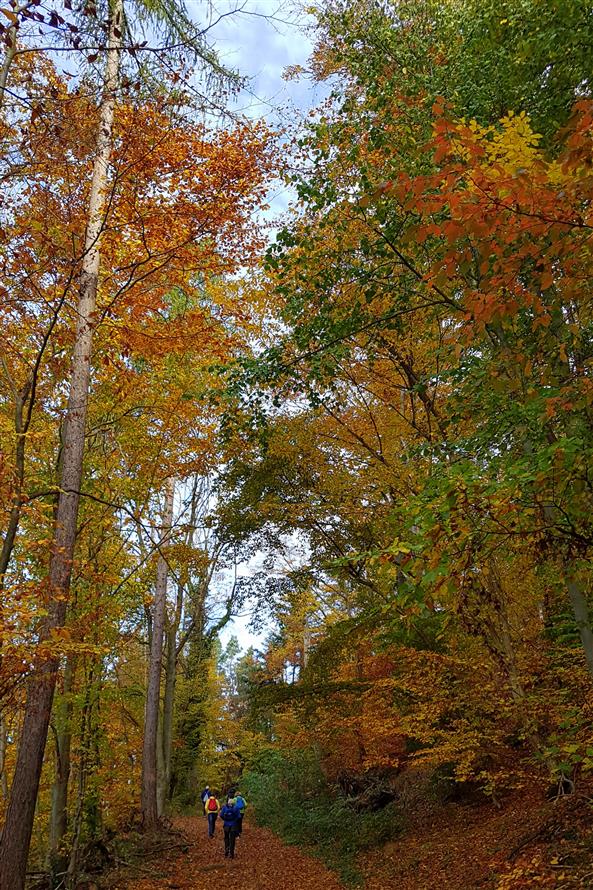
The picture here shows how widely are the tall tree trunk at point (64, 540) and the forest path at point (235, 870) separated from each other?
3990 millimetres

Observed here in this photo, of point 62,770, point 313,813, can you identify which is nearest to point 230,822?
point 62,770

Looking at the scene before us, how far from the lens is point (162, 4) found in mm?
6500

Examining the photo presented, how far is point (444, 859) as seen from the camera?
8750mm

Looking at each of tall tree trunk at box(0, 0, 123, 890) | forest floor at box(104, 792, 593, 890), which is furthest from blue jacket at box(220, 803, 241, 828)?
tall tree trunk at box(0, 0, 123, 890)

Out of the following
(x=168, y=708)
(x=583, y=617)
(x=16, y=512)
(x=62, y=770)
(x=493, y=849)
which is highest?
(x=16, y=512)

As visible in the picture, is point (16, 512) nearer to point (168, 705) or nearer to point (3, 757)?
point (3, 757)

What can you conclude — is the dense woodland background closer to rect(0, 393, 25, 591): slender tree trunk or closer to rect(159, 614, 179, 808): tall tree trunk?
rect(0, 393, 25, 591): slender tree trunk

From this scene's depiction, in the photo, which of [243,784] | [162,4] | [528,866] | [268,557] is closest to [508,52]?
[162,4]

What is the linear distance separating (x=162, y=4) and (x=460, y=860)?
12.3 m

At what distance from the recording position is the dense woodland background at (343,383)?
3.86 m

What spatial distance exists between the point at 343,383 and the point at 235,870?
32.4ft

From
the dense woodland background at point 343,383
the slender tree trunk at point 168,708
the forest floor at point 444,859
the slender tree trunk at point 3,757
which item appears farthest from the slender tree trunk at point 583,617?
the slender tree trunk at point 168,708

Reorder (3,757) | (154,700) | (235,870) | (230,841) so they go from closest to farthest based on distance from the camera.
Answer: (235,870) < (230,841) < (3,757) < (154,700)

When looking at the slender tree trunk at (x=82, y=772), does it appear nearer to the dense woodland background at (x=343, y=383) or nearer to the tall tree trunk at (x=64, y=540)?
the dense woodland background at (x=343, y=383)
